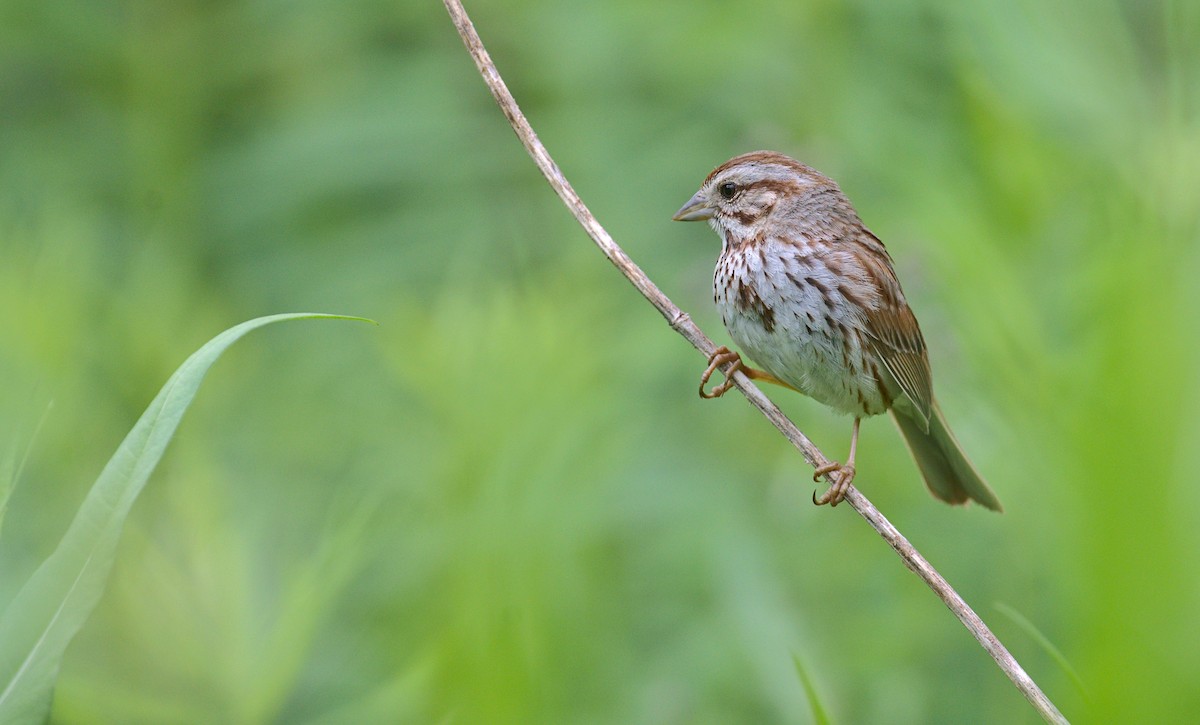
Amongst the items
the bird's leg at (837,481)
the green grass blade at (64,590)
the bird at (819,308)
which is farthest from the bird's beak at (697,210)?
the green grass blade at (64,590)

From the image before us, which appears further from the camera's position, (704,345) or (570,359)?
(704,345)

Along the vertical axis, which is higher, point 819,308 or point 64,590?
point 64,590

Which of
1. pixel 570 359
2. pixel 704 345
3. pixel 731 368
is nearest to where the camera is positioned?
pixel 570 359

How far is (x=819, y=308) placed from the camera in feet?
10.5

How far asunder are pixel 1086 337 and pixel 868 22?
6.11 ft

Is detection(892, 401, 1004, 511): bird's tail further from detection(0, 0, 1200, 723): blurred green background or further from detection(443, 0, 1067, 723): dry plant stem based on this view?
detection(443, 0, 1067, 723): dry plant stem

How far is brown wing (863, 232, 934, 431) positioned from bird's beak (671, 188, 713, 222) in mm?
405

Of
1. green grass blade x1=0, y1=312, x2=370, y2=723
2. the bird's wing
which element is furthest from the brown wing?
green grass blade x1=0, y1=312, x2=370, y2=723

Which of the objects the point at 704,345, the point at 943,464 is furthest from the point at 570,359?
the point at 943,464

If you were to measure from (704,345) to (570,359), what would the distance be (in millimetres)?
361

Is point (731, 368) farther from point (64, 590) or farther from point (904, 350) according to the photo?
point (64, 590)

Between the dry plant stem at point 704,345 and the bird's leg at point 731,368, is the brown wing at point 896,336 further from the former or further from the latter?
the dry plant stem at point 704,345

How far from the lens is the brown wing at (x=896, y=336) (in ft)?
10.8

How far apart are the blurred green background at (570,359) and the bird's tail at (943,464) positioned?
6.3 inches
